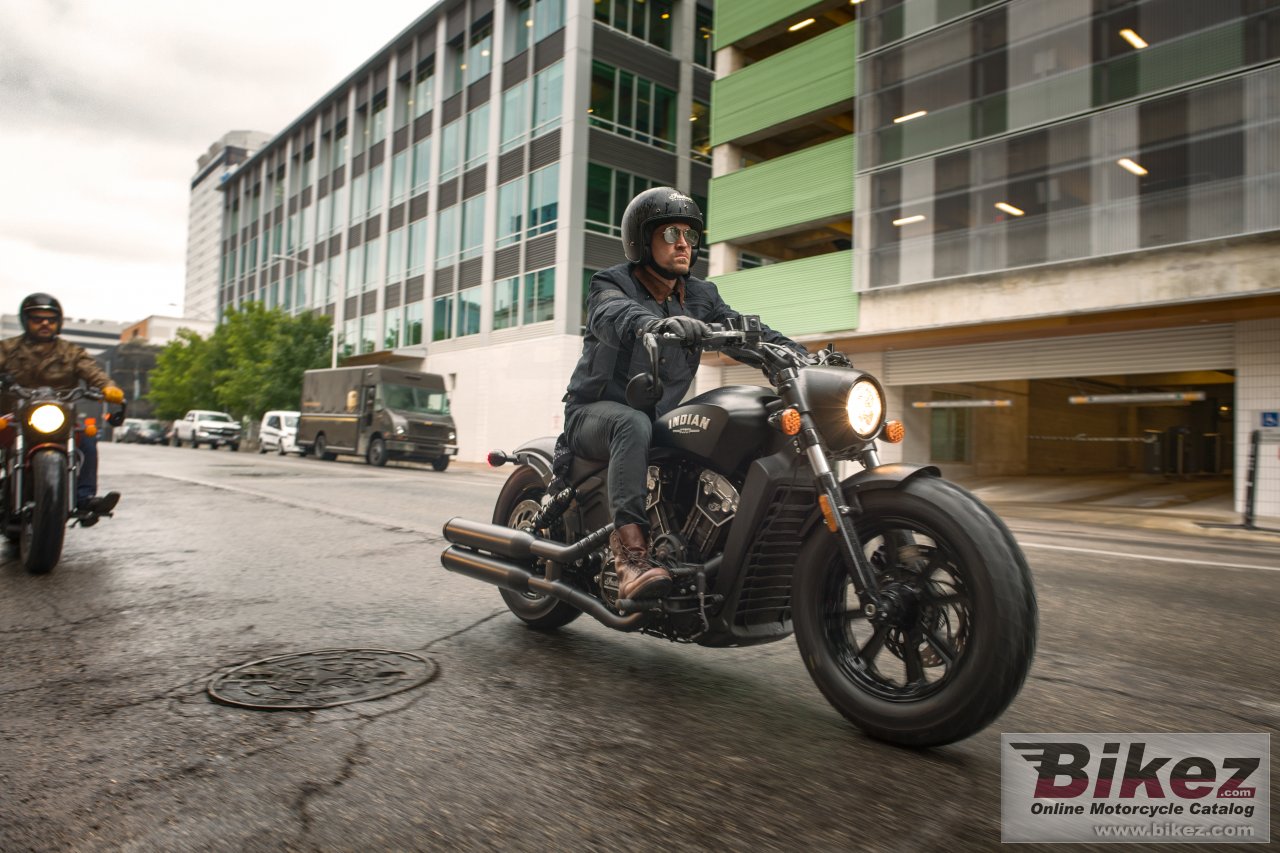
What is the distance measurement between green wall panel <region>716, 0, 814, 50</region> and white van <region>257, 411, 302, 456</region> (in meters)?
21.5

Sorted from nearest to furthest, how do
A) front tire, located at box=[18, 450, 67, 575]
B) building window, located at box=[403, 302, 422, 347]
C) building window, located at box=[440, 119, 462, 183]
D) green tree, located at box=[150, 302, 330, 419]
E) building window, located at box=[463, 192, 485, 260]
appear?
front tire, located at box=[18, 450, 67, 575], building window, located at box=[463, 192, 485, 260], building window, located at box=[440, 119, 462, 183], building window, located at box=[403, 302, 422, 347], green tree, located at box=[150, 302, 330, 419]

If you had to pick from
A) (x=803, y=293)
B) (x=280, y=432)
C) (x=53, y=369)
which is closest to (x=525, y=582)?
(x=53, y=369)

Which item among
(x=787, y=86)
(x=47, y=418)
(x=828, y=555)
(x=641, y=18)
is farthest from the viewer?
(x=641, y=18)

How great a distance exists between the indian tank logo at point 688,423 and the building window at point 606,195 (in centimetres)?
2884

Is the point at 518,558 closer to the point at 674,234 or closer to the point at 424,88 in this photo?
the point at 674,234

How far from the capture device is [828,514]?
2.71m

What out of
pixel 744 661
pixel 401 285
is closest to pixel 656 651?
pixel 744 661

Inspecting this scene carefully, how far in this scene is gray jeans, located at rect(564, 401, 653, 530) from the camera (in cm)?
322

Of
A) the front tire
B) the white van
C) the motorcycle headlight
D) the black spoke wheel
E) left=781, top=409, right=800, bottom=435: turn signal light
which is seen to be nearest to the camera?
left=781, top=409, right=800, bottom=435: turn signal light

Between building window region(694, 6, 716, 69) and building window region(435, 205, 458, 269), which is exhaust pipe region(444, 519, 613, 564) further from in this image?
building window region(435, 205, 458, 269)

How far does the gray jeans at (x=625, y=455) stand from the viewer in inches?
127

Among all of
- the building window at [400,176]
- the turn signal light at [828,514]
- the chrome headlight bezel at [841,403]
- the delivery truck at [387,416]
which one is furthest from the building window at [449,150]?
the turn signal light at [828,514]

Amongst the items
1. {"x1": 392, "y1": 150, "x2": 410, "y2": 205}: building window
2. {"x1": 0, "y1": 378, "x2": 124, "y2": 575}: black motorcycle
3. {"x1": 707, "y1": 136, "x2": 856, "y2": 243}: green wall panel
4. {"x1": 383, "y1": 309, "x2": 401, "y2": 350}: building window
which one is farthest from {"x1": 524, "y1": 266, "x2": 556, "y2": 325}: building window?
{"x1": 0, "y1": 378, "x2": 124, "y2": 575}: black motorcycle

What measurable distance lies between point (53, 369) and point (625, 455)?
5521mm
